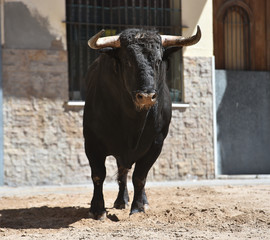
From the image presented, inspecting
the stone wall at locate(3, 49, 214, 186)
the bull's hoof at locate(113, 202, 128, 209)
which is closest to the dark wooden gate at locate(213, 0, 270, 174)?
the stone wall at locate(3, 49, 214, 186)

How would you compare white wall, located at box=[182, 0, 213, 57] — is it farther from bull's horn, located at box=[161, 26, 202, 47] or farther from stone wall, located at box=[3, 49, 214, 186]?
bull's horn, located at box=[161, 26, 202, 47]

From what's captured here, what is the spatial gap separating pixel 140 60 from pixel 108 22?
6.11 metres

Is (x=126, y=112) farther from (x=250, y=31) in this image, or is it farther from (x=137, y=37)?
(x=250, y=31)

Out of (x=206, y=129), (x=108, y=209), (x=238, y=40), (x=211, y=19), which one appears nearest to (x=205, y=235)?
(x=108, y=209)

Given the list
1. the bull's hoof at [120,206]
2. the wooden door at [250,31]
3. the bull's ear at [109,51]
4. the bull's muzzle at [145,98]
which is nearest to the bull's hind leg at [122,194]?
the bull's hoof at [120,206]

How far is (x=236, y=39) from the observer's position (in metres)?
12.4

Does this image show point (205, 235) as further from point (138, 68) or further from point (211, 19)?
point (211, 19)

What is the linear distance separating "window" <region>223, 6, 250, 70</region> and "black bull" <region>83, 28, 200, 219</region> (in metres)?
6.60

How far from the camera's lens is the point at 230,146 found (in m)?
11.9

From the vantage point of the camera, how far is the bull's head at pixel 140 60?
4.91 metres

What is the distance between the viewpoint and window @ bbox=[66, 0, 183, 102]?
35.1 feet

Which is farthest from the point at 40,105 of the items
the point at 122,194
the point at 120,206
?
the point at 120,206

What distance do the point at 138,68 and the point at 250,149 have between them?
761 cm

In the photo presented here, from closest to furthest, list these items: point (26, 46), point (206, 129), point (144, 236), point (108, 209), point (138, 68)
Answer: point (144, 236) → point (138, 68) → point (108, 209) → point (26, 46) → point (206, 129)
